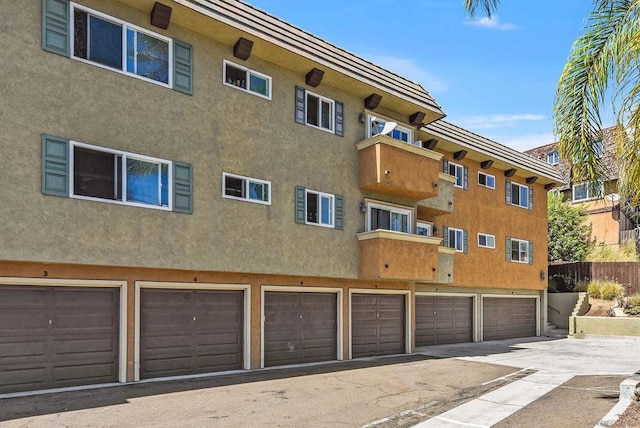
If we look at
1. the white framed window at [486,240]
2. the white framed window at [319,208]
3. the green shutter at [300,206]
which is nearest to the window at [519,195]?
the white framed window at [486,240]

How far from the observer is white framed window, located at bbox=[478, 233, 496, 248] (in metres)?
24.9

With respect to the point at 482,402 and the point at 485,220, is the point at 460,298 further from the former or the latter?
the point at 482,402

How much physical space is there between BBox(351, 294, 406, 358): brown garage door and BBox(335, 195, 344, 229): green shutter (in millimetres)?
2657

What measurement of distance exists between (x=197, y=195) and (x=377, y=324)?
8.49 metres

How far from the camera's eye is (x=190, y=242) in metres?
12.9

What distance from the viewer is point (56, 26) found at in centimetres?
1110

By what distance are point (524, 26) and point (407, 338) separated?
12.6 m

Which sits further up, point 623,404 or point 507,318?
point 623,404

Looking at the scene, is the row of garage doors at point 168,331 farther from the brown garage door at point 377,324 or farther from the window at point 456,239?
the window at point 456,239

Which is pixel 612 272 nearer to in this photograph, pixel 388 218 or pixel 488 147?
pixel 488 147

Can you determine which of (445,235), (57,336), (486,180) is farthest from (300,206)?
(486,180)

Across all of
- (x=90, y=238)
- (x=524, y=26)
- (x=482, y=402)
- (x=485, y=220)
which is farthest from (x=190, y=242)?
(x=485, y=220)

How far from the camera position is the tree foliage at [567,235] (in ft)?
119

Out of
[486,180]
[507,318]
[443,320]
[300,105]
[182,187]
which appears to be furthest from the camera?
[507,318]
